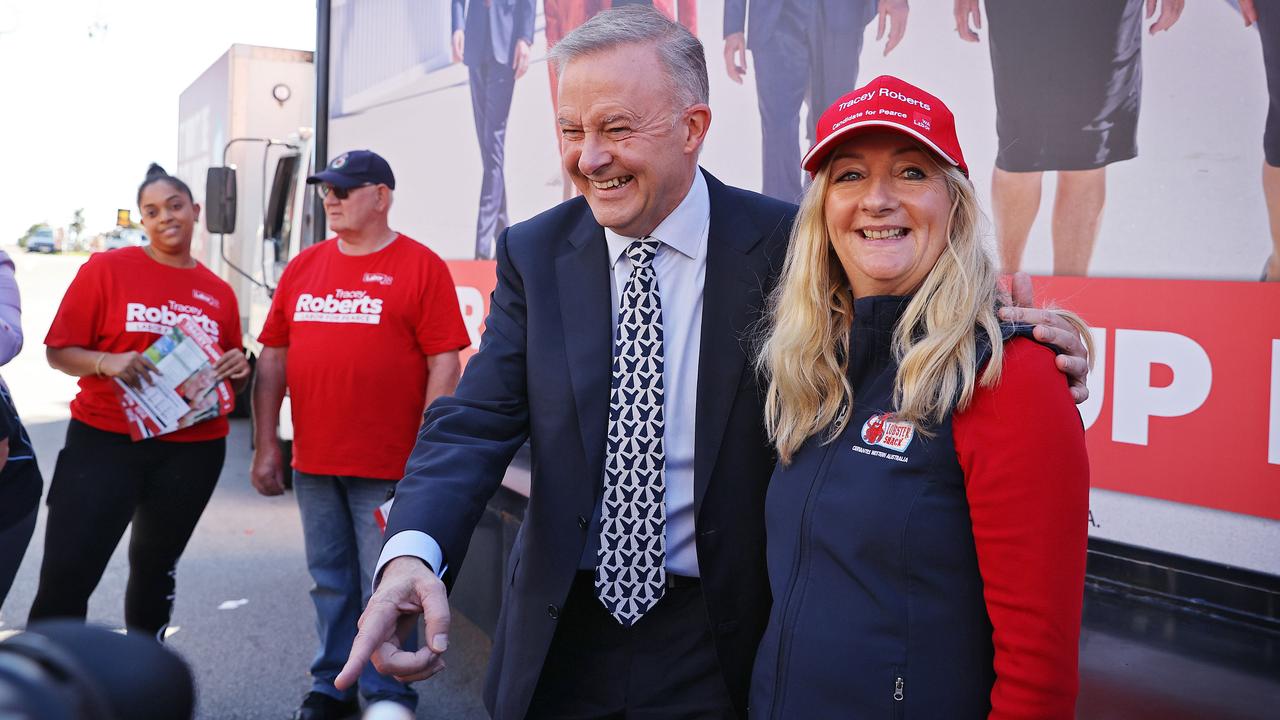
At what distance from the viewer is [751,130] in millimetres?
2902

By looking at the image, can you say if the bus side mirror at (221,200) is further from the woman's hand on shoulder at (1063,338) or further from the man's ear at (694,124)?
the woman's hand on shoulder at (1063,338)

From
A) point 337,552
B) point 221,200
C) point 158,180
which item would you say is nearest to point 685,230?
point 337,552

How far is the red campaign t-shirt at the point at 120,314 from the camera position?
12.7 feet

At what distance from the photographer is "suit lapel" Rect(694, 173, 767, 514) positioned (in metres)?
1.87

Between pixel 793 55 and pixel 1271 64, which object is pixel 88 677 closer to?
pixel 1271 64

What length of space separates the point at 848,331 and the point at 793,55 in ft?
3.89

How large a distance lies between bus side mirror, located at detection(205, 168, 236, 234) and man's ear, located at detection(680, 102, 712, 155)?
6437 millimetres

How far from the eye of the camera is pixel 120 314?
3.92 metres

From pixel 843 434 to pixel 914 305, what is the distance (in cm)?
22

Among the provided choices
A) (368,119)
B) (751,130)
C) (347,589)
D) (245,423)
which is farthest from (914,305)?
(245,423)

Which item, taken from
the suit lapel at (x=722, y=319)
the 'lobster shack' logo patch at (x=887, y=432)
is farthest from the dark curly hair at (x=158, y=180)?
the 'lobster shack' logo patch at (x=887, y=432)

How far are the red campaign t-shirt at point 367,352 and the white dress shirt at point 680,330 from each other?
2.09m

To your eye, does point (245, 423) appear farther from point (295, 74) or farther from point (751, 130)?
point (751, 130)

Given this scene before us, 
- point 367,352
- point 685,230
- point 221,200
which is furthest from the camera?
point 221,200
